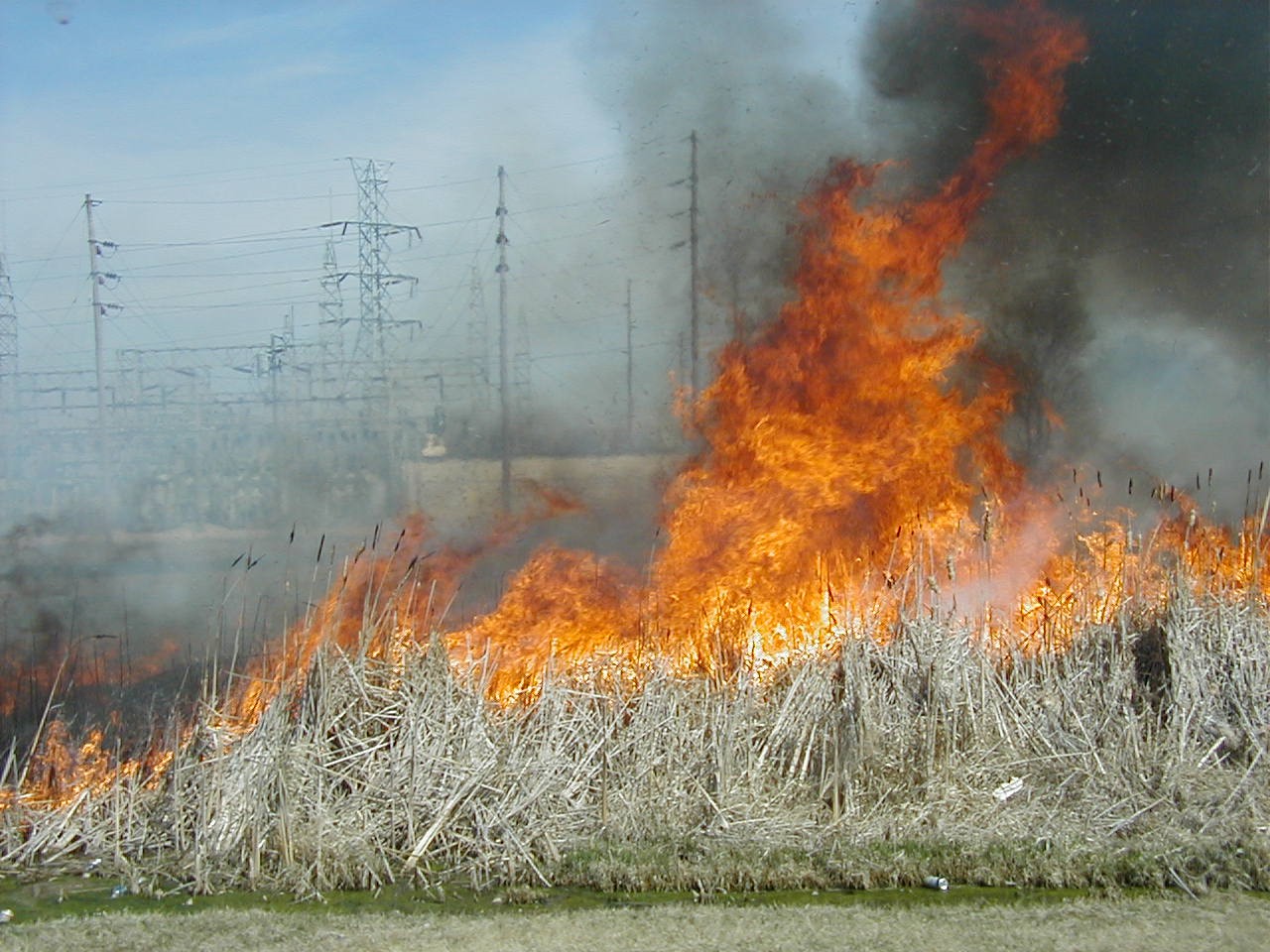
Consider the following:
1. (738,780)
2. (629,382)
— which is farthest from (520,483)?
(738,780)

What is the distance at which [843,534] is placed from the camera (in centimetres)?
961

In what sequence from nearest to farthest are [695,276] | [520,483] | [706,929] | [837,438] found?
[706,929]
[837,438]
[695,276]
[520,483]

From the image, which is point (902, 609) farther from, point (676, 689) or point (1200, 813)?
point (1200, 813)

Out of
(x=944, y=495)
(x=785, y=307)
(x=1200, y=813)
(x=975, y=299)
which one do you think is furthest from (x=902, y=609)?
(x=975, y=299)

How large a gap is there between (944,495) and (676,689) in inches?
141

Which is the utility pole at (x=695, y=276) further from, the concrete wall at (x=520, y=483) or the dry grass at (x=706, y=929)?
the dry grass at (x=706, y=929)

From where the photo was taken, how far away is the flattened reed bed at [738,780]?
619 cm

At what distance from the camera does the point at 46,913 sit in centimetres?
591

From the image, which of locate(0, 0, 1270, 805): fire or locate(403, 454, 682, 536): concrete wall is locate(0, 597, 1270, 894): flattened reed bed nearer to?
locate(0, 0, 1270, 805): fire

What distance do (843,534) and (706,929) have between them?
15.0 ft

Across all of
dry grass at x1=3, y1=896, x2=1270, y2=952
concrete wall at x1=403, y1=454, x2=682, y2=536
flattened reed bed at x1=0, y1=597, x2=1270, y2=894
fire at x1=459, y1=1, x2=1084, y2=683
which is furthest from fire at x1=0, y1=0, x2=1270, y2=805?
concrete wall at x1=403, y1=454, x2=682, y2=536

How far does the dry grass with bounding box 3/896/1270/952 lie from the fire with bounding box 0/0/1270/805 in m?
1.38

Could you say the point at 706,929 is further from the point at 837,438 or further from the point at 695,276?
the point at 695,276

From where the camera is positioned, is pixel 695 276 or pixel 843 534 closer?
pixel 843 534
